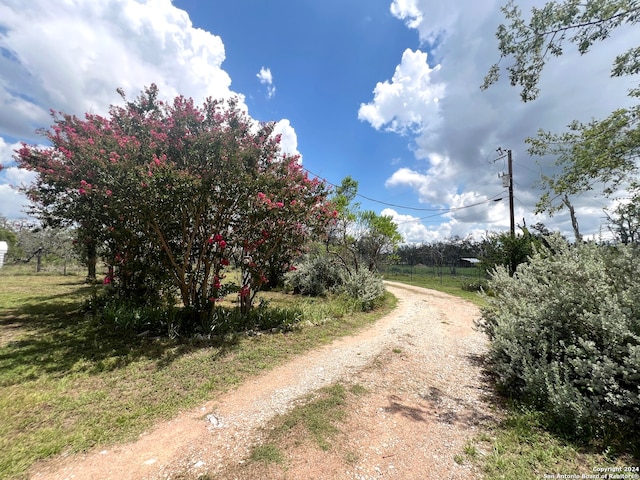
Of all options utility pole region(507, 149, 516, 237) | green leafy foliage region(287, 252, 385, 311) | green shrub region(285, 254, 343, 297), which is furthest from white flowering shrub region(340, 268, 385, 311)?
utility pole region(507, 149, 516, 237)

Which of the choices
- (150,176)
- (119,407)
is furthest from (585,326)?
(150,176)

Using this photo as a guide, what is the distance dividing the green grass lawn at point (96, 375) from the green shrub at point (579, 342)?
150 inches

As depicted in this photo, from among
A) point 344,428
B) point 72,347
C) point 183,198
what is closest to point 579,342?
point 344,428

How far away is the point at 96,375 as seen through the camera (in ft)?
13.7

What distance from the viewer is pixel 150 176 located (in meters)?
4.81

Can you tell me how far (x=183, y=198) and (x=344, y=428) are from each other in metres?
4.98

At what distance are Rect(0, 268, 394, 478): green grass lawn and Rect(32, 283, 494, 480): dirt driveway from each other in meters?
0.31

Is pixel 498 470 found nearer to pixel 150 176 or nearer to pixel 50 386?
pixel 50 386

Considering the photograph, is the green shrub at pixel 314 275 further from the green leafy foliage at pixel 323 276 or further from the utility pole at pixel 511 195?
the utility pole at pixel 511 195

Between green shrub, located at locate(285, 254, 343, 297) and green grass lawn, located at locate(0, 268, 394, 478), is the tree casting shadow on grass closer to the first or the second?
green grass lawn, located at locate(0, 268, 394, 478)

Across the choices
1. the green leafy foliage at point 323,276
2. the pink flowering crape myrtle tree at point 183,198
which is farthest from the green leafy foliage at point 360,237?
the pink flowering crape myrtle tree at point 183,198

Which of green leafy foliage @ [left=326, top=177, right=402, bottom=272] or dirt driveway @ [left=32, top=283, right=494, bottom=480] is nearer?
dirt driveway @ [left=32, top=283, right=494, bottom=480]

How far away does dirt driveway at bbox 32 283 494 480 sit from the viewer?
7.88 ft

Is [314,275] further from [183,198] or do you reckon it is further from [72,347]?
[72,347]
